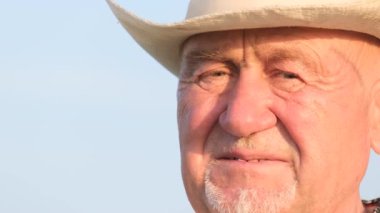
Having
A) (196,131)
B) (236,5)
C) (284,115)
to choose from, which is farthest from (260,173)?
(236,5)

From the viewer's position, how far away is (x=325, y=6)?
350cm

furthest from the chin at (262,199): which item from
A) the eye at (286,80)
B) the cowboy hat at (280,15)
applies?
the cowboy hat at (280,15)

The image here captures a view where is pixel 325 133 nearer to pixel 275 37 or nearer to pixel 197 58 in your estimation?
pixel 275 37

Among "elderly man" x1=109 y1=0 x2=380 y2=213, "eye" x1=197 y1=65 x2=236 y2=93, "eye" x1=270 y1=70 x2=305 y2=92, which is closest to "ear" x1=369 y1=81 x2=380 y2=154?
"elderly man" x1=109 y1=0 x2=380 y2=213

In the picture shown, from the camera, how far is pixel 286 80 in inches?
141

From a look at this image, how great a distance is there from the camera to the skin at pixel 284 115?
3.55 meters

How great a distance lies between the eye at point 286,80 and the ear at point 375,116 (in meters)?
0.42

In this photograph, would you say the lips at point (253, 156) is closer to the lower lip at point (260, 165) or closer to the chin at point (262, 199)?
the lower lip at point (260, 165)

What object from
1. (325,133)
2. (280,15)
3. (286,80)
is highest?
(280,15)

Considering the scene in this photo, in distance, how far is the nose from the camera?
350cm

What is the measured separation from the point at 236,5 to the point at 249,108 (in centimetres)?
49

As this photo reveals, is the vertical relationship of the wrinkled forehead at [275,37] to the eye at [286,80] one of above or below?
above

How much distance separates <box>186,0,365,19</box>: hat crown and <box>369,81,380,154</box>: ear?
48cm

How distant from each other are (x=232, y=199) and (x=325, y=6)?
0.89 meters
